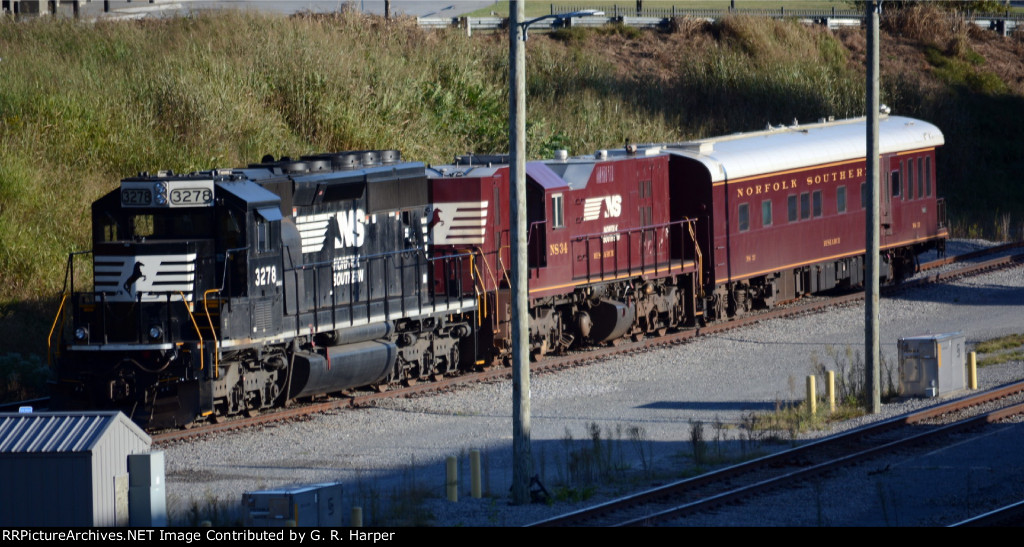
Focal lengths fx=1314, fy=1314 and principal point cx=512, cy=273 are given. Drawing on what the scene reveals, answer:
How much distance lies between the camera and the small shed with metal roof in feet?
38.4

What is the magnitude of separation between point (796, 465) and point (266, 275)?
7617mm

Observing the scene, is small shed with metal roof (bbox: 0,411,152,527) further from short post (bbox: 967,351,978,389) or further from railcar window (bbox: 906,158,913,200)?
railcar window (bbox: 906,158,913,200)

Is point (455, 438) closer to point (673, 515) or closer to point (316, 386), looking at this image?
point (316, 386)

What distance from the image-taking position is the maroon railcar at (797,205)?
1045 inches

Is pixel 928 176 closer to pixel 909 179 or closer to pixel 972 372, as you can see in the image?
pixel 909 179

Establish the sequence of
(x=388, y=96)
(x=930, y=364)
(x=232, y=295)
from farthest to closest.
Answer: (x=388, y=96)
(x=930, y=364)
(x=232, y=295)

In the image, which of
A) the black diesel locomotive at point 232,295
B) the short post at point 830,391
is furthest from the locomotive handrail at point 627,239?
the short post at point 830,391

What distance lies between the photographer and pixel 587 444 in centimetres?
1692

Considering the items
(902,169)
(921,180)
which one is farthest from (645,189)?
(921,180)

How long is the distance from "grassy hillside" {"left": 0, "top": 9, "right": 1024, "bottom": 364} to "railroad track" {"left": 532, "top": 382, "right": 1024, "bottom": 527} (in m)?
13.4

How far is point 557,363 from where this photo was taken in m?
23.1

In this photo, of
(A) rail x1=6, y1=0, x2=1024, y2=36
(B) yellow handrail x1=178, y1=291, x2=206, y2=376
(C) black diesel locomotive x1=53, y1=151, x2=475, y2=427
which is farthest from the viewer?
(A) rail x1=6, y1=0, x2=1024, y2=36

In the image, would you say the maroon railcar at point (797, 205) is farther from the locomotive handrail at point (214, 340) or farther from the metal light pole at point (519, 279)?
the metal light pole at point (519, 279)

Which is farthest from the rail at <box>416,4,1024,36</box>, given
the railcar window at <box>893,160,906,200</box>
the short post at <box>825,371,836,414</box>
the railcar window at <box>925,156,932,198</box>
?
the short post at <box>825,371,836,414</box>
